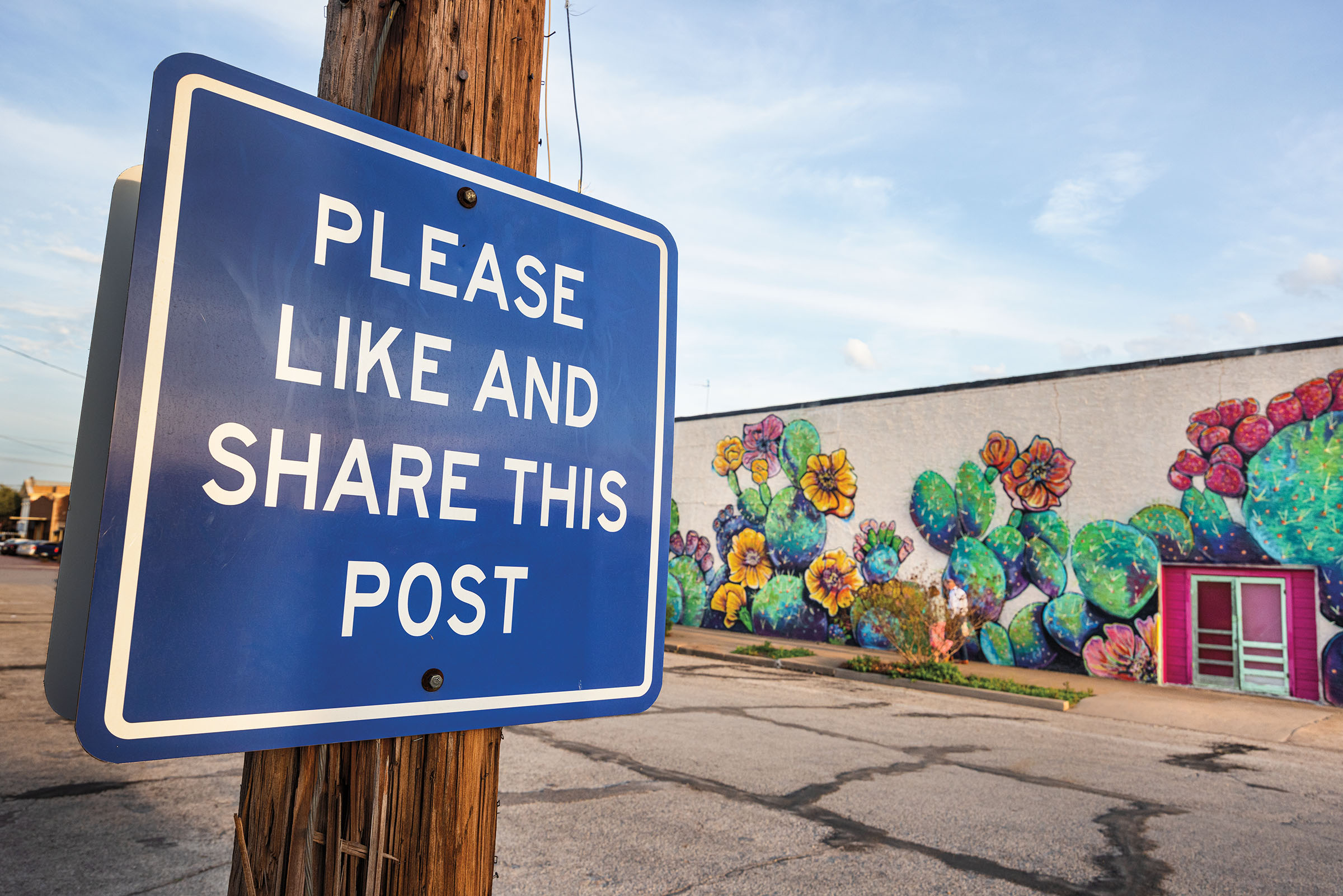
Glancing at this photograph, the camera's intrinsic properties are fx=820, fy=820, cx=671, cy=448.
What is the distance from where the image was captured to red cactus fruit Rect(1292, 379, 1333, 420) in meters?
12.6

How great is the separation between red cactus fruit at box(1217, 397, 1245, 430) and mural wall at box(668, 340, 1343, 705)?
3cm

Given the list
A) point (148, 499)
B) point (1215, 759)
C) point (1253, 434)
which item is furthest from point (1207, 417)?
point (148, 499)

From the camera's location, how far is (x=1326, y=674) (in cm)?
1234

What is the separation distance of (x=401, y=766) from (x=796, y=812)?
479 centimetres

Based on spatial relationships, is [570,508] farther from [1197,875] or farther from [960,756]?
[960,756]

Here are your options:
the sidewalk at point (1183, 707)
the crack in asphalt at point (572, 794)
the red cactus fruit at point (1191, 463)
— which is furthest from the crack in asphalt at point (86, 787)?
the red cactus fruit at point (1191, 463)

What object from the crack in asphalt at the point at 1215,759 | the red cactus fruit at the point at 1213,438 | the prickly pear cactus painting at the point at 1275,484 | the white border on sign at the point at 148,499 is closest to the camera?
the white border on sign at the point at 148,499

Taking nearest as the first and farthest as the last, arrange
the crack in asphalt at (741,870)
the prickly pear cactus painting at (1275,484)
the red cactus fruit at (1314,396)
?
the crack in asphalt at (741,870) < the prickly pear cactus painting at (1275,484) < the red cactus fruit at (1314,396)

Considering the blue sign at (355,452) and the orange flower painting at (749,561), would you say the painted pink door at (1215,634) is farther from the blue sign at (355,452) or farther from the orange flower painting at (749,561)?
the blue sign at (355,452)

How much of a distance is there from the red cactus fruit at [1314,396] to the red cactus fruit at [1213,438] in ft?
3.43

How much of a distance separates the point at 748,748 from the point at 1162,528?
33.7 ft

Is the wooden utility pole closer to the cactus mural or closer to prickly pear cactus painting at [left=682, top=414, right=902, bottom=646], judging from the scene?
the cactus mural

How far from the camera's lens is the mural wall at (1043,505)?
12906 mm

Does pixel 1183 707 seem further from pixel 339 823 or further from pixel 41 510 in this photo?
pixel 41 510
